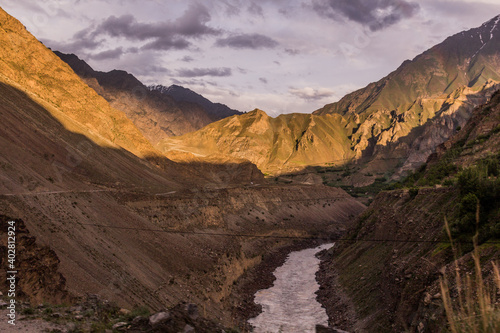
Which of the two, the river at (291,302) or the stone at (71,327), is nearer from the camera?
the stone at (71,327)

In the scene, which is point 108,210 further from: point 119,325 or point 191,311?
point 119,325

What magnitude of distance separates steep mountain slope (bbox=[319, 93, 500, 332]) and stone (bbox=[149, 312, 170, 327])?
5978 mm

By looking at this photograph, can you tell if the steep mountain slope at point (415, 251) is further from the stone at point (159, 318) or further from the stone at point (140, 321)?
the stone at point (140, 321)

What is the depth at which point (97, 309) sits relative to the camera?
14.4 m

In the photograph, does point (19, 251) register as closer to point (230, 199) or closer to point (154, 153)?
point (230, 199)

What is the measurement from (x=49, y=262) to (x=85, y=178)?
34332 millimetres

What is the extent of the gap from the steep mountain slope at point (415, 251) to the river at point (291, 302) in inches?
54.1

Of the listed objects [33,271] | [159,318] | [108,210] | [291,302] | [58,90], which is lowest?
[291,302]

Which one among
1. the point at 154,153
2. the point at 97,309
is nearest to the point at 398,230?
the point at 97,309

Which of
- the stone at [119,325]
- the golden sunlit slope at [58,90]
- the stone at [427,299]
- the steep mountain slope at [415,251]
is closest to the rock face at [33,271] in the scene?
the stone at [119,325]

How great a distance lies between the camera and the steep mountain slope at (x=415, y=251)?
1806 centimetres

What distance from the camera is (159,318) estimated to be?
10438 millimetres

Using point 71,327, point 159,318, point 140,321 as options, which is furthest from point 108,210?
point 159,318

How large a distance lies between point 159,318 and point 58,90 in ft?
259
